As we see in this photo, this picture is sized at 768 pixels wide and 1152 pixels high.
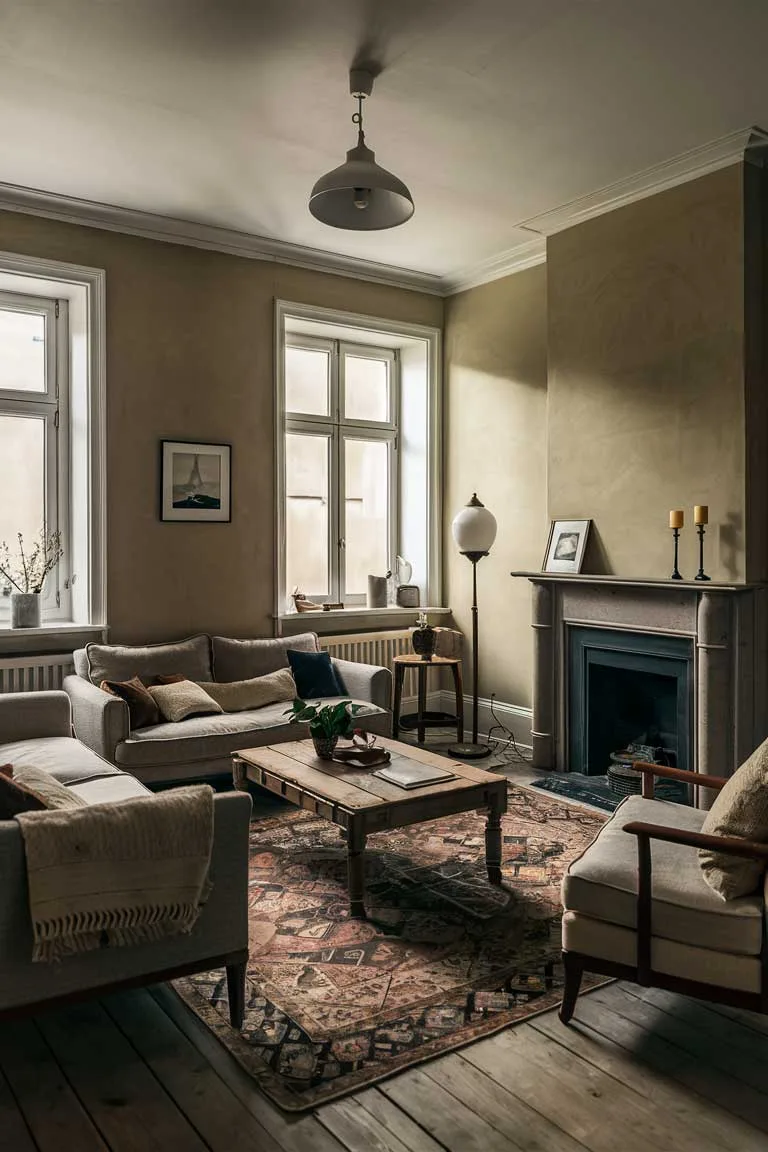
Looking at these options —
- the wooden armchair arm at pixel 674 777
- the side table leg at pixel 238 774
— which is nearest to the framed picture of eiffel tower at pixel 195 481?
the side table leg at pixel 238 774

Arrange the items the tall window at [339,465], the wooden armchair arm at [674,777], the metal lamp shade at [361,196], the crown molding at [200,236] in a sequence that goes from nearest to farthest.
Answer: the wooden armchair arm at [674,777] < the metal lamp shade at [361,196] < the crown molding at [200,236] < the tall window at [339,465]

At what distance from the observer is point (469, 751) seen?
17.6 ft

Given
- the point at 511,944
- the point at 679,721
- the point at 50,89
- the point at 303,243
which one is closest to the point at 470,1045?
the point at 511,944

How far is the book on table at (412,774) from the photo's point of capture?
330 centimetres

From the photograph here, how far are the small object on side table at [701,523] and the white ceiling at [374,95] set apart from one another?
1714 mm

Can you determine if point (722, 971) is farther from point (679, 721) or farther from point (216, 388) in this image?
point (216, 388)

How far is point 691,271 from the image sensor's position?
14.4 ft

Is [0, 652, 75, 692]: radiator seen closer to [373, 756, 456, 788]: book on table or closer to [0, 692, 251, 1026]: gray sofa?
[373, 756, 456, 788]: book on table

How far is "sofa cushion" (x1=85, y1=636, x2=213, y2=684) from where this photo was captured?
4.63 m

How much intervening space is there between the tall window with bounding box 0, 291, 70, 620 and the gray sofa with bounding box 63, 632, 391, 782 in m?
0.77

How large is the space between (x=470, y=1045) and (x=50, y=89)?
151 inches

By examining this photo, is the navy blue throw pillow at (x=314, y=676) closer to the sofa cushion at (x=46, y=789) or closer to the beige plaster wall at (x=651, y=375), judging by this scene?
the beige plaster wall at (x=651, y=375)

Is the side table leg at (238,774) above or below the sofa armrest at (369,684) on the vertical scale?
below

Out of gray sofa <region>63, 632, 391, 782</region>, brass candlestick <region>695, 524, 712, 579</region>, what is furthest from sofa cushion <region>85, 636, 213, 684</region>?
brass candlestick <region>695, 524, 712, 579</region>
